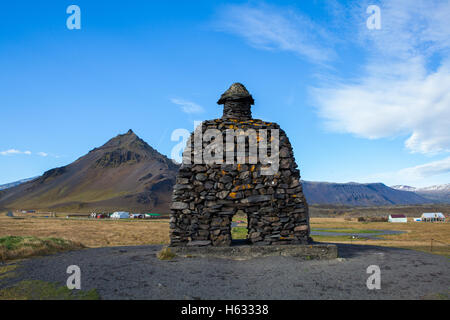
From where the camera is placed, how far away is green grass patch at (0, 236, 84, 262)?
11711mm

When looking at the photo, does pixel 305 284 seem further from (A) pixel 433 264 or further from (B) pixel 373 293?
(A) pixel 433 264

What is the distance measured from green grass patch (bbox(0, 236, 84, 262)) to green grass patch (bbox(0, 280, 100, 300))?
15.8 ft

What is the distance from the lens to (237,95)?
14891mm

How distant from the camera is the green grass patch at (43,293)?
262 inches

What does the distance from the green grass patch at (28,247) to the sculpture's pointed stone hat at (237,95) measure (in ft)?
33.9

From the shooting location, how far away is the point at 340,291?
734cm

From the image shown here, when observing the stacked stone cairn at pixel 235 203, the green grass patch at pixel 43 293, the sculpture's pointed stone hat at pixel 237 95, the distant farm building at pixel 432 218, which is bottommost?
the distant farm building at pixel 432 218
